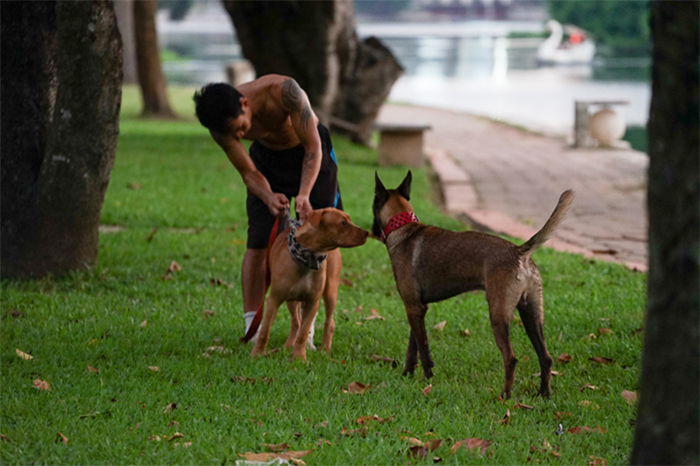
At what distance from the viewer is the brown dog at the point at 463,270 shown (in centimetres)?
406

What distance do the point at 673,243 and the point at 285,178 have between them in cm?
339

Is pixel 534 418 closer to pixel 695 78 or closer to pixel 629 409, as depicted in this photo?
pixel 629 409

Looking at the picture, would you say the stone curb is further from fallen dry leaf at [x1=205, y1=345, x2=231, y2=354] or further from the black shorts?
fallen dry leaf at [x1=205, y1=345, x2=231, y2=354]

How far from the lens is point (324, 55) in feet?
49.2

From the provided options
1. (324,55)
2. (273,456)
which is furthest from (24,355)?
(324,55)

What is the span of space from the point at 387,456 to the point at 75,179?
397 centimetres

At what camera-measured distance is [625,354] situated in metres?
5.11

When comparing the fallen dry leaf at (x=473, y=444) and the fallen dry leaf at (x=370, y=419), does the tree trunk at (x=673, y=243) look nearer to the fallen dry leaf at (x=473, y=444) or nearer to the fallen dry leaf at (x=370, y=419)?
the fallen dry leaf at (x=473, y=444)

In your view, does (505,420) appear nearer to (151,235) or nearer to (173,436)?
(173,436)

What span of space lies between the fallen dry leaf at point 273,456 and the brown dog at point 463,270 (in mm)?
1180

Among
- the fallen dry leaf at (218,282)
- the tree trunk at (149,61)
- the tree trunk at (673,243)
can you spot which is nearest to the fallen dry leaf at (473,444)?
the tree trunk at (673,243)

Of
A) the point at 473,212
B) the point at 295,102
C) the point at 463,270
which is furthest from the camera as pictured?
the point at 473,212

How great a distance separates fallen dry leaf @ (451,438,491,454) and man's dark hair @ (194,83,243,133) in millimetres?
2201

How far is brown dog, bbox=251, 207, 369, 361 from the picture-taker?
454 cm
